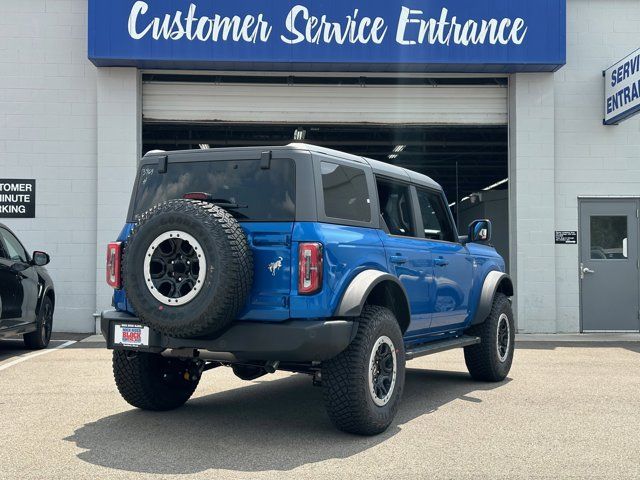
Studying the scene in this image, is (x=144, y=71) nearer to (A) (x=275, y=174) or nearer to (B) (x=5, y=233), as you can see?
(B) (x=5, y=233)

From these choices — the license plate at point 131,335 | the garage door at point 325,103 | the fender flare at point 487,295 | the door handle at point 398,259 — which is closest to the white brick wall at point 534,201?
the garage door at point 325,103

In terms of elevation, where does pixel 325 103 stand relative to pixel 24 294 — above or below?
above

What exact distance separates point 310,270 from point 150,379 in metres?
1.87

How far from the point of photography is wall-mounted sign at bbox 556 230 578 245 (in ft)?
44.1

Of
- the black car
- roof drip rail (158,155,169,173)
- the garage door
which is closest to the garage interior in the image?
the garage door

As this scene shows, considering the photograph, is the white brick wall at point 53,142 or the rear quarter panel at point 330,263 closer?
the rear quarter panel at point 330,263

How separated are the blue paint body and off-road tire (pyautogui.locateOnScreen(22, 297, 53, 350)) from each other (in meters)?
5.42

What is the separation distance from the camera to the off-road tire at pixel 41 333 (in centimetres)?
1055

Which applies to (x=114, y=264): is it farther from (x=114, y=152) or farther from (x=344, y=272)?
(x=114, y=152)

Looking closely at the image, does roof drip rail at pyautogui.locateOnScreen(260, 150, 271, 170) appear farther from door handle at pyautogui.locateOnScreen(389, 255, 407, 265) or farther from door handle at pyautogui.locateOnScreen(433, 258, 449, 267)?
door handle at pyautogui.locateOnScreen(433, 258, 449, 267)

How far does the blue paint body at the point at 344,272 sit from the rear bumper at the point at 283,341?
89 millimetres

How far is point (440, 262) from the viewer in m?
6.89

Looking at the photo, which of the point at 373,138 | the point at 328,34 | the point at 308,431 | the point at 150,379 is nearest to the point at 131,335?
the point at 150,379

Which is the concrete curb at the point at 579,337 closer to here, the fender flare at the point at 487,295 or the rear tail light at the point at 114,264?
the fender flare at the point at 487,295
